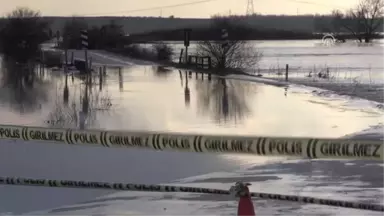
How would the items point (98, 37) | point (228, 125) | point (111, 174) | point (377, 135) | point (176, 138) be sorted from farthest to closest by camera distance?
point (98, 37), point (228, 125), point (377, 135), point (111, 174), point (176, 138)

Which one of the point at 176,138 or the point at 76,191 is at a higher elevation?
the point at 176,138

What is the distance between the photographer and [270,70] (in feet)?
124

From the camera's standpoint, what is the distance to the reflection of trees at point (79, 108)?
15211mm

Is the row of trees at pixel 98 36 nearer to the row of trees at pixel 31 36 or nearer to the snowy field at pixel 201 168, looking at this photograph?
the row of trees at pixel 31 36

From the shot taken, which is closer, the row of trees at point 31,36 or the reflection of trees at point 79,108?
the reflection of trees at point 79,108

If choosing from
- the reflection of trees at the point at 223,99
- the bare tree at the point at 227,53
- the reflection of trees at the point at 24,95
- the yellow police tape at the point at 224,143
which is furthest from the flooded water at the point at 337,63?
the yellow police tape at the point at 224,143

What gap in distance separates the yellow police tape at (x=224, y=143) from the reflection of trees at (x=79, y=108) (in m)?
10.1

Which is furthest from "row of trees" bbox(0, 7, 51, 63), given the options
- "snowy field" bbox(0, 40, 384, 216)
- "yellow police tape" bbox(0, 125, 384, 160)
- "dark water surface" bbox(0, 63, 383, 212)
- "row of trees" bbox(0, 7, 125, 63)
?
"yellow police tape" bbox(0, 125, 384, 160)

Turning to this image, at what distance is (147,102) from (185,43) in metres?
18.4

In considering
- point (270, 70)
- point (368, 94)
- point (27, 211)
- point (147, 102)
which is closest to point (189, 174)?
point (27, 211)

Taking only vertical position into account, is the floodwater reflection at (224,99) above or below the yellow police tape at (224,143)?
below

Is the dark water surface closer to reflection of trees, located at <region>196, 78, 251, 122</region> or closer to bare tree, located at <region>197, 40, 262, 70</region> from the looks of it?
reflection of trees, located at <region>196, 78, 251, 122</region>

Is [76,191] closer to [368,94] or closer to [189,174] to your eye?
[189,174]

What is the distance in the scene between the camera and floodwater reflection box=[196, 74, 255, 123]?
1638 cm
